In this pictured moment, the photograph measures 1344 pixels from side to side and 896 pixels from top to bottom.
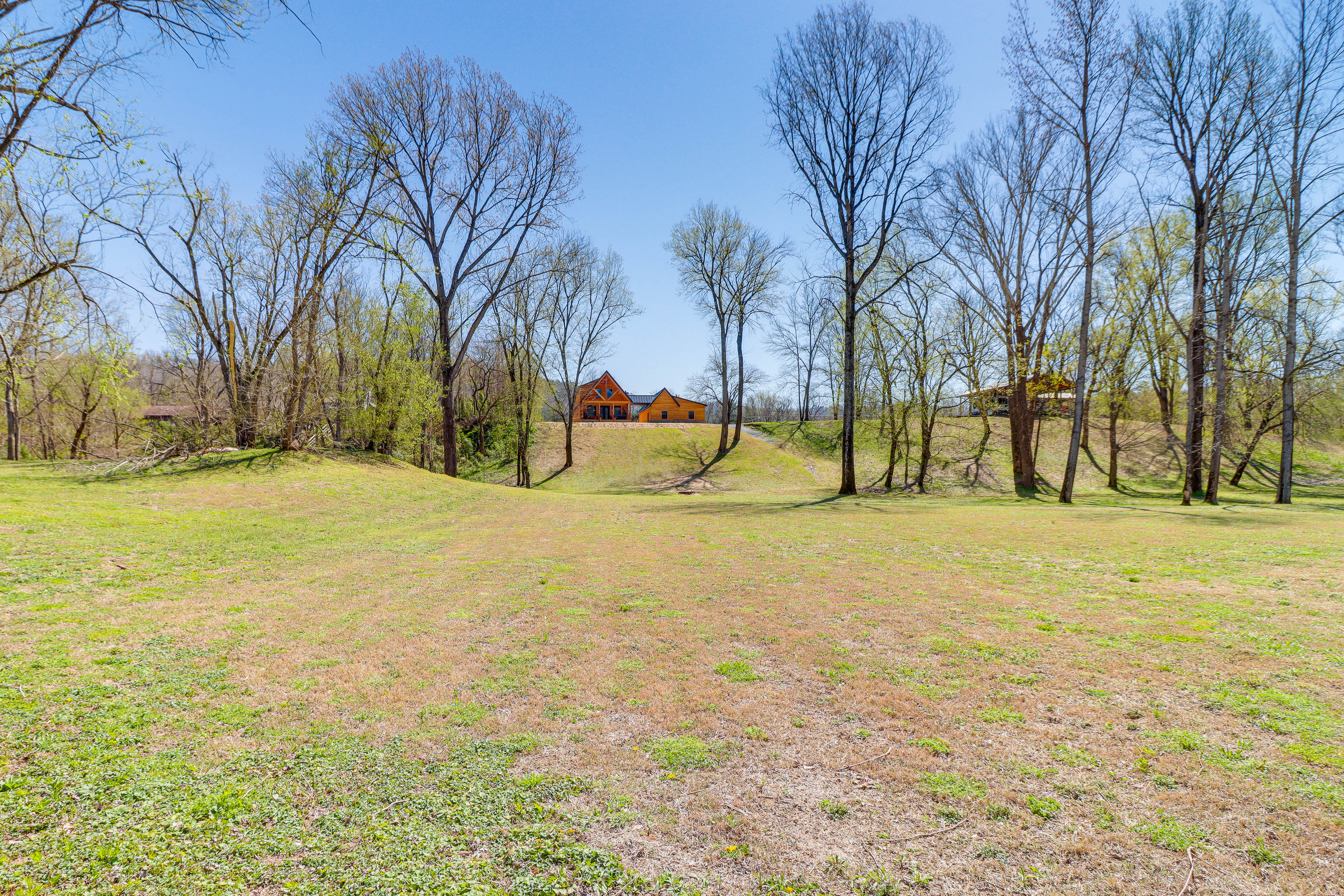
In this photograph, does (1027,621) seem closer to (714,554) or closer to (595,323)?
(714,554)

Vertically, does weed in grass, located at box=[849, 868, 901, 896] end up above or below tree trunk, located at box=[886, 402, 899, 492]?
below

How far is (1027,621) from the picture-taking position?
5.52 m

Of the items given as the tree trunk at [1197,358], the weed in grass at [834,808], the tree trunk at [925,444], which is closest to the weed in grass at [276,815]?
the weed in grass at [834,808]

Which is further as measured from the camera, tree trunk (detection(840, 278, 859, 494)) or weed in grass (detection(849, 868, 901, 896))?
tree trunk (detection(840, 278, 859, 494))

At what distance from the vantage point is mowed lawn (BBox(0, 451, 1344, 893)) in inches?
93.0

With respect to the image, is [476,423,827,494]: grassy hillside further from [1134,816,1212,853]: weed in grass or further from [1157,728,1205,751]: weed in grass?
[1134,816,1212,853]: weed in grass

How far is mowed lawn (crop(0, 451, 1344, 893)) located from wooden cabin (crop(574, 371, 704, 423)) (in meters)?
45.8

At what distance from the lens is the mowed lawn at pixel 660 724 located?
2361 mm

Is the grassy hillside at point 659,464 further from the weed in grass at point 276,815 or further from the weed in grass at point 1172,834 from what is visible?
the weed in grass at point 276,815

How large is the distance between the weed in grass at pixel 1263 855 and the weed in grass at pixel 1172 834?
13 cm

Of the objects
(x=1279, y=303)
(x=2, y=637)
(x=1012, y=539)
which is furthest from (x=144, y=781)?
(x=1279, y=303)

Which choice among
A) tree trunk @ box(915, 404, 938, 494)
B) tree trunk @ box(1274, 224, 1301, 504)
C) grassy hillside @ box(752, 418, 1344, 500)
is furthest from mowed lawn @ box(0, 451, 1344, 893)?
grassy hillside @ box(752, 418, 1344, 500)

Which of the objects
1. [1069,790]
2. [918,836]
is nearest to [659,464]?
[1069,790]

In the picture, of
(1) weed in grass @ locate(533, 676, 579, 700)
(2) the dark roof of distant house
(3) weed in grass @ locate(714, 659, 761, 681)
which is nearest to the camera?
(1) weed in grass @ locate(533, 676, 579, 700)
